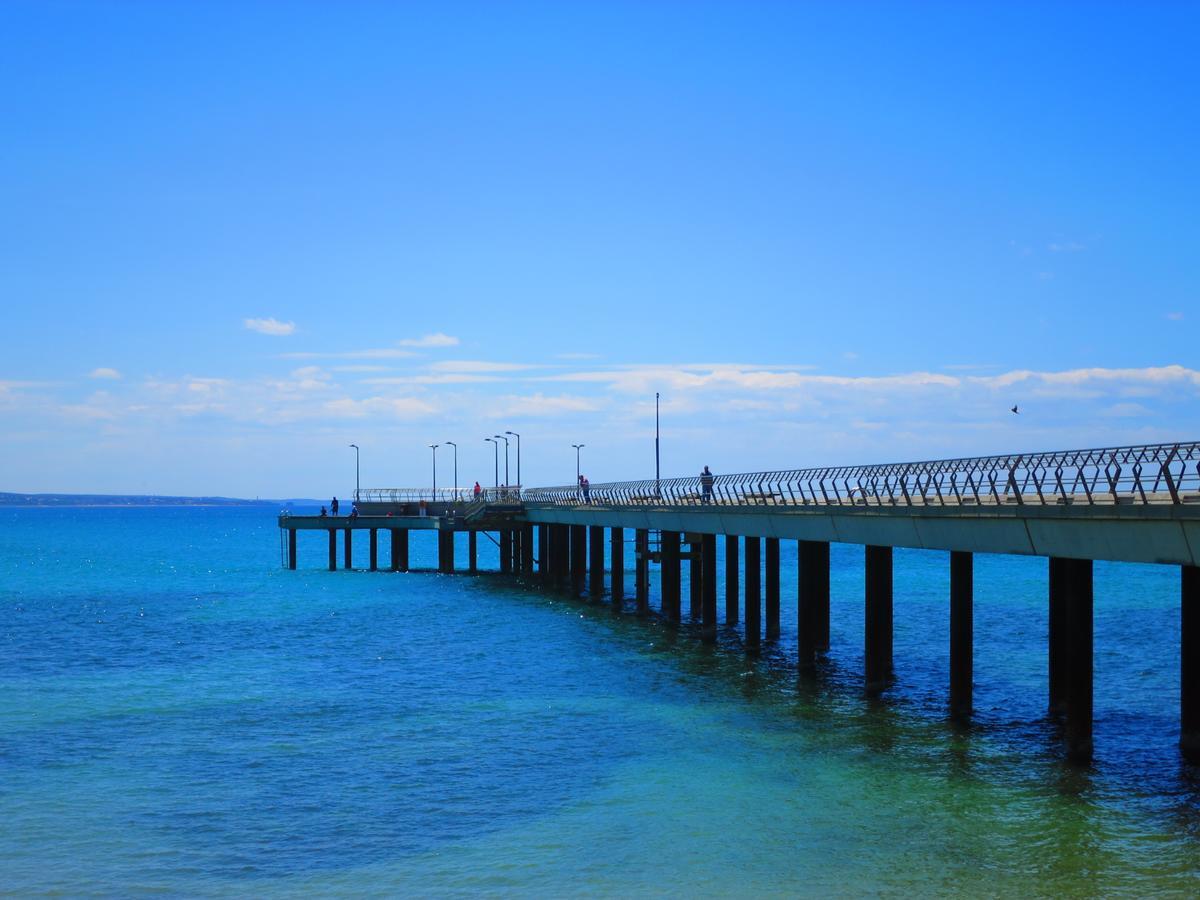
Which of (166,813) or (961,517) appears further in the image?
(961,517)

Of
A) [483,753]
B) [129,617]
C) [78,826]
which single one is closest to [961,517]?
[483,753]

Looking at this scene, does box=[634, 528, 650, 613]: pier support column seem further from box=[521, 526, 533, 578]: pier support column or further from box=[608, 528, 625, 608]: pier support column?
box=[521, 526, 533, 578]: pier support column

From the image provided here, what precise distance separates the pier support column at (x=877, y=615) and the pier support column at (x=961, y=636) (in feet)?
8.99

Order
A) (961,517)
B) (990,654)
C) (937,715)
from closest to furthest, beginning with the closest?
(961,517), (937,715), (990,654)

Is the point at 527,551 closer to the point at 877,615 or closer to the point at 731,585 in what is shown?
the point at 731,585

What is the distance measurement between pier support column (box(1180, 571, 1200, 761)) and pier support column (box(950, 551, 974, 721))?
5.78 metres

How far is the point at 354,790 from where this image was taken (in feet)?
79.7

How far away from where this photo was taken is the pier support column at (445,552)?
90.6 meters

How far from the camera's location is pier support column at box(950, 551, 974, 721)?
31.7 m

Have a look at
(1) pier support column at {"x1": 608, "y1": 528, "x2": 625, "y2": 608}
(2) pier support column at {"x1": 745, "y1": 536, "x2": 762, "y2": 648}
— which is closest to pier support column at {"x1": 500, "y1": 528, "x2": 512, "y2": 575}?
(1) pier support column at {"x1": 608, "y1": 528, "x2": 625, "y2": 608}

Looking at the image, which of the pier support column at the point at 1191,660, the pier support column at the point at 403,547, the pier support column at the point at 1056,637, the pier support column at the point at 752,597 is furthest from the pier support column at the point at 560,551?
the pier support column at the point at 1191,660

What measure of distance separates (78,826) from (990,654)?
32.8 meters

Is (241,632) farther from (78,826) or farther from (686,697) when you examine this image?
(78,826)

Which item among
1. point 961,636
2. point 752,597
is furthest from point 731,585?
point 961,636
